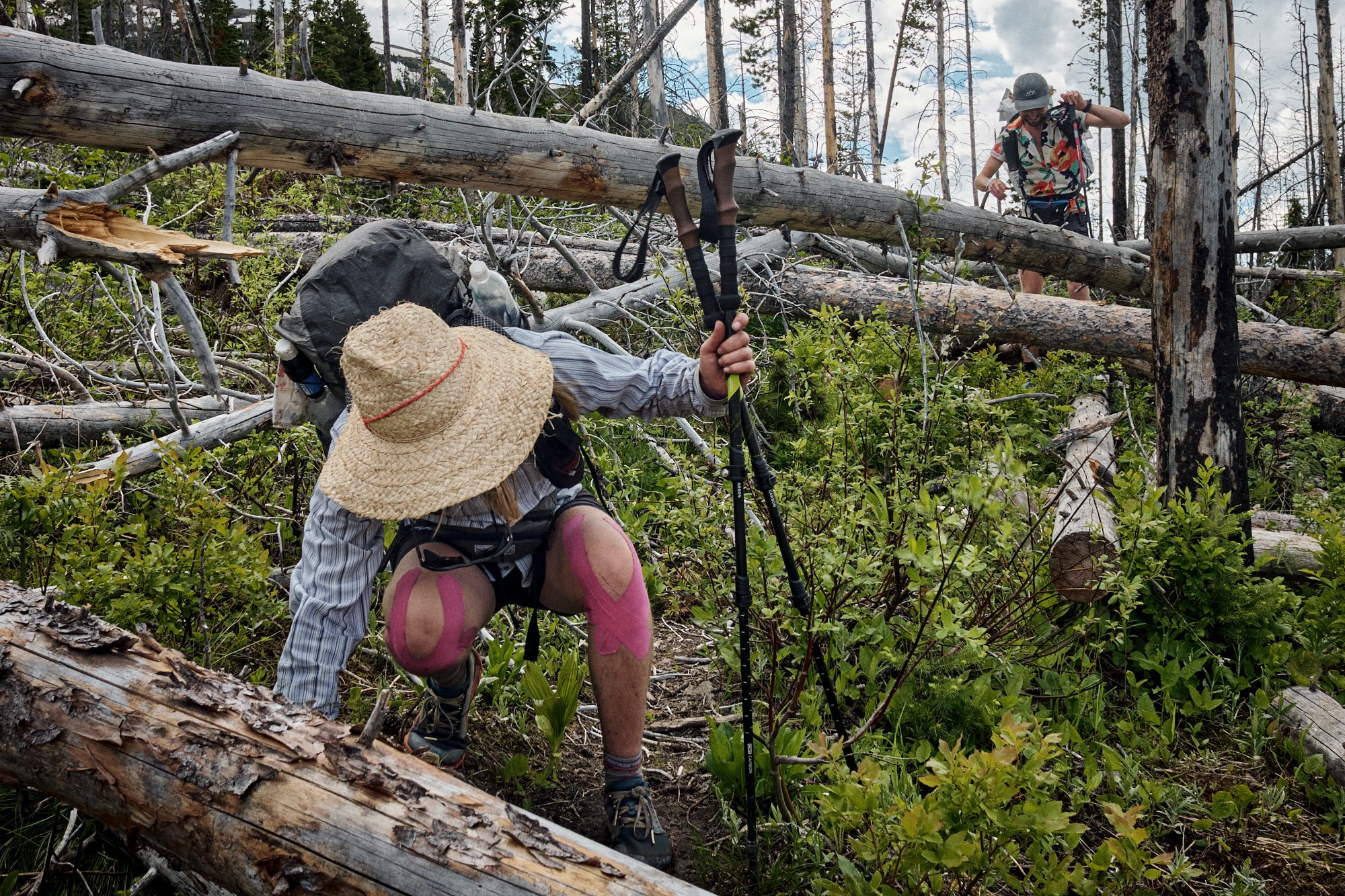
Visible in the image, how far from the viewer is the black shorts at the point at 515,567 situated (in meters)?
2.58

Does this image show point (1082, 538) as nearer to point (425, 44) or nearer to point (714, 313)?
point (714, 313)

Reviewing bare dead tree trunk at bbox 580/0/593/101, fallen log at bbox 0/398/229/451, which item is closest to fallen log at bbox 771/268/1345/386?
fallen log at bbox 0/398/229/451

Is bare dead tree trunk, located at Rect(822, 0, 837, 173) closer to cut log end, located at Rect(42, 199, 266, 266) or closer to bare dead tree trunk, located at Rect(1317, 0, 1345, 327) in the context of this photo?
bare dead tree trunk, located at Rect(1317, 0, 1345, 327)

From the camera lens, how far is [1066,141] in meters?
6.92

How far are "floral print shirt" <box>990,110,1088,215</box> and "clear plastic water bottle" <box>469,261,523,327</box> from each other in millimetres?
5613

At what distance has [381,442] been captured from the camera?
2.32 meters

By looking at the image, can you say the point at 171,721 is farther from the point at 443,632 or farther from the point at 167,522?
the point at 167,522

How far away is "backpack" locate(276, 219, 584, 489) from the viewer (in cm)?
240

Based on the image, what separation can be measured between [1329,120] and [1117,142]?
8.55ft

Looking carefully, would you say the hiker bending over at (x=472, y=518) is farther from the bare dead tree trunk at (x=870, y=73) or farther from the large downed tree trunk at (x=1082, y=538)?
the bare dead tree trunk at (x=870, y=73)

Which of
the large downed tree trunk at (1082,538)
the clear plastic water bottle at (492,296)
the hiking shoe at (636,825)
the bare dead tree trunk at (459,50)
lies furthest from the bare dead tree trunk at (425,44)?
the hiking shoe at (636,825)

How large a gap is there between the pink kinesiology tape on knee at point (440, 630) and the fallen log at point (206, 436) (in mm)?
1683

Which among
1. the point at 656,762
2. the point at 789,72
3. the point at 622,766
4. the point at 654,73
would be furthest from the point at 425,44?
the point at 622,766

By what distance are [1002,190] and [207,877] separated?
6345 millimetres
